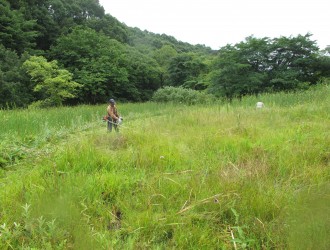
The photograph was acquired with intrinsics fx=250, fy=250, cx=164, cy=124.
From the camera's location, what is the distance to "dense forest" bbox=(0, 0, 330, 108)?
2106cm

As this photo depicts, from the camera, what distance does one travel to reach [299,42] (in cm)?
2205

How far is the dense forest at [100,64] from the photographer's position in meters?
21.1

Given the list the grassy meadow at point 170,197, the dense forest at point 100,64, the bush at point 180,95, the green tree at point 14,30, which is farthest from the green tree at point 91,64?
the grassy meadow at point 170,197

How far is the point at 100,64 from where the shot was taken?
30.1 metres

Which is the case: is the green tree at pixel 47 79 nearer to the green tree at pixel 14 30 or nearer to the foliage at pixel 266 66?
the green tree at pixel 14 30

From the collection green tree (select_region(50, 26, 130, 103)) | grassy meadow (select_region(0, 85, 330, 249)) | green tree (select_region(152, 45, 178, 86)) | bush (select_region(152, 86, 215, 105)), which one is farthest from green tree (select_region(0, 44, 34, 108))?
green tree (select_region(152, 45, 178, 86))

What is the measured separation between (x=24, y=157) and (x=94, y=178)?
2.05 metres

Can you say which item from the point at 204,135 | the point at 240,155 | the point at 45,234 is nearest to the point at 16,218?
the point at 45,234

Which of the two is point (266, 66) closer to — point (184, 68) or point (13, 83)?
point (184, 68)

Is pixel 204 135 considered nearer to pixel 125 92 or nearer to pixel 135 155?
pixel 135 155

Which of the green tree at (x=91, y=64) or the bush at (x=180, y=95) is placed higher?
the green tree at (x=91, y=64)

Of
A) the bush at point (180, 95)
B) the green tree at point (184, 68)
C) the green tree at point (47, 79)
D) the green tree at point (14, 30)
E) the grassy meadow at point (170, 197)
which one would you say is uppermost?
the green tree at point (14, 30)

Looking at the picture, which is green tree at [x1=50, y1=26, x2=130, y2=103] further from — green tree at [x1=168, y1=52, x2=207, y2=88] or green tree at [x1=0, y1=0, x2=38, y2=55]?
green tree at [x1=168, y1=52, x2=207, y2=88]

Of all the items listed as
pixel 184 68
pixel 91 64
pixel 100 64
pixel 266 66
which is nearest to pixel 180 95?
pixel 266 66
